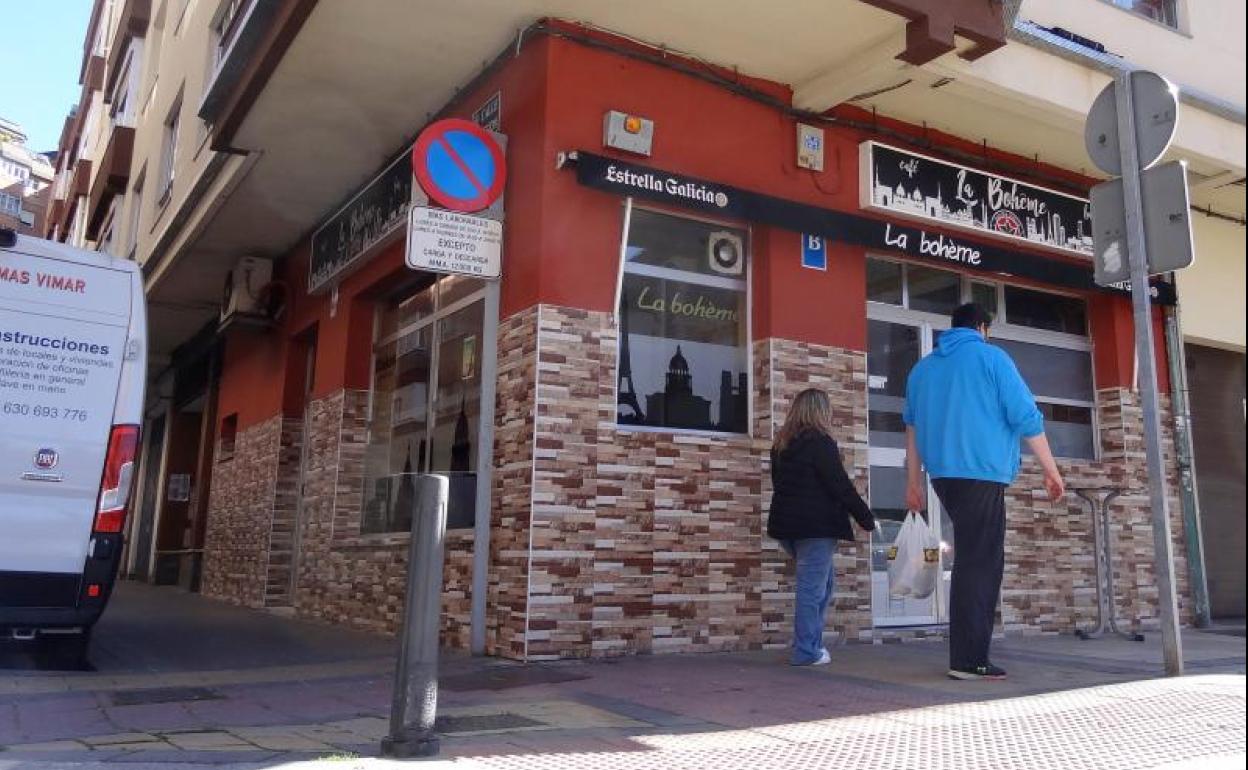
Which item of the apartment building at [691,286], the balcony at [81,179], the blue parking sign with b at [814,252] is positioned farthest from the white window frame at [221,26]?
the blue parking sign with b at [814,252]

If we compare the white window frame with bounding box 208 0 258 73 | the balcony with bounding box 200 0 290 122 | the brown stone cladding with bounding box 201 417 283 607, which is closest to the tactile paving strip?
the balcony with bounding box 200 0 290 122

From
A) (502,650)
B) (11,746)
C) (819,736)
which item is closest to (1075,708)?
(819,736)

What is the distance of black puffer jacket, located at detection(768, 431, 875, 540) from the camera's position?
20.1 feet

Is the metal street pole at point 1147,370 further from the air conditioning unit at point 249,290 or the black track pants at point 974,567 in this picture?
the air conditioning unit at point 249,290

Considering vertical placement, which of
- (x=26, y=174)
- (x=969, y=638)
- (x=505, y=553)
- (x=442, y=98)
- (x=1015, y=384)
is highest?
(x=442, y=98)

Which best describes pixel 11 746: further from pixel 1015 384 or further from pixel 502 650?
pixel 1015 384

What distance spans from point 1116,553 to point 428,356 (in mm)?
6424

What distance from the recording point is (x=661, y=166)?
7270mm

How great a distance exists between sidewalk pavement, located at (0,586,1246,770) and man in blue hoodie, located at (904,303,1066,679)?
332mm

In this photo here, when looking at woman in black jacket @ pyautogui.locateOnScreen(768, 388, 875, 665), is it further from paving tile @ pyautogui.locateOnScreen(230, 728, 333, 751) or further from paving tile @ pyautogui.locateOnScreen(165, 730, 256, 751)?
paving tile @ pyautogui.locateOnScreen(165, 730, 256, 751)

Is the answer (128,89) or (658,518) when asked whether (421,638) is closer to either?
(658,518)

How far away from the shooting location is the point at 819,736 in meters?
4.18

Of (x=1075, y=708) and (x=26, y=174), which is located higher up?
(x=26, y=174)

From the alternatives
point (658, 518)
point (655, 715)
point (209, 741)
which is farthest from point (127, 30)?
point (655, 715)
